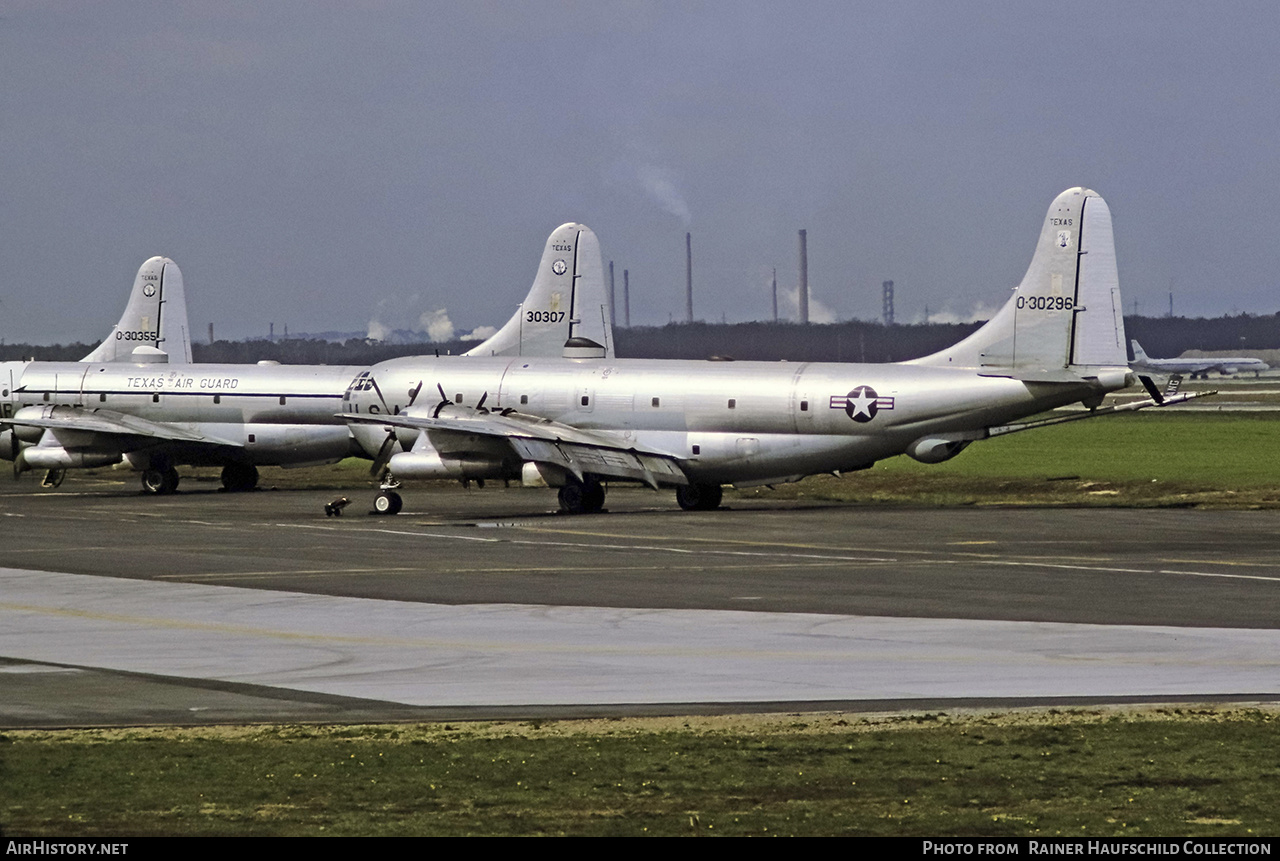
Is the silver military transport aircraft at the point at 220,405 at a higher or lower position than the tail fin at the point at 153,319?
lower

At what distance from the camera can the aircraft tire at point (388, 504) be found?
54812mm

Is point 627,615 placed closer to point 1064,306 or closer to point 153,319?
point 1064,306

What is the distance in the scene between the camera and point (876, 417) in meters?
52.2

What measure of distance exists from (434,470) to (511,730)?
36.9 meters

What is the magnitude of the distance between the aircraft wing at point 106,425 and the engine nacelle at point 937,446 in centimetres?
2871

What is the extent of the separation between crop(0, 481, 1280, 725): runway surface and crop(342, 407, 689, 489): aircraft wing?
4.37 meters

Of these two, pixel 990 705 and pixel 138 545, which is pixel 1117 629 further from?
pixel 138 545

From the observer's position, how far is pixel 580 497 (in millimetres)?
55188

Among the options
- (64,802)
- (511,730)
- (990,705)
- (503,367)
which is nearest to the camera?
(64,802)

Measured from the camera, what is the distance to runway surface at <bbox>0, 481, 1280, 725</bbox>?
Result: 2145 centimetres

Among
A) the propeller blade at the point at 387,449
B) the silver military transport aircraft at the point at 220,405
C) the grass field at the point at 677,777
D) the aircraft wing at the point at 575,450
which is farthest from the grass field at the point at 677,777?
the silver military transport aircraft at the point at 220,405

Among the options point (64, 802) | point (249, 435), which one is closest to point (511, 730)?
point (64, 802)

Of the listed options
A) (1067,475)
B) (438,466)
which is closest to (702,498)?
(438,466)

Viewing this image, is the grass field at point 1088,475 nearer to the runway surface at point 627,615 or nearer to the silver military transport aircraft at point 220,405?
the runway surface at point 627,615
